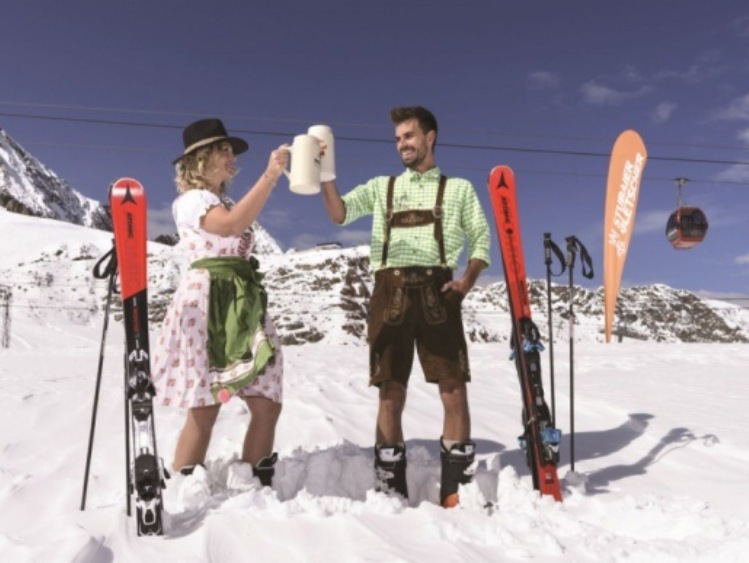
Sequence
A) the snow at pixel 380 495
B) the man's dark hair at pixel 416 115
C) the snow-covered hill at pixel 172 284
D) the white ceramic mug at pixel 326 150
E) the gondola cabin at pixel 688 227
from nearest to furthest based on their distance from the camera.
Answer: the snow at pixel 380 495 < the white ceramic mug at pixel 326 150 < the man's dark hair at pixel 416 115 < the gondola cabin at pixel 688 227 < the snow-covered hill at pixel 172 284

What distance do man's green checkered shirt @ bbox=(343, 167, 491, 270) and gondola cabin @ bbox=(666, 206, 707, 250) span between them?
50.4 ft

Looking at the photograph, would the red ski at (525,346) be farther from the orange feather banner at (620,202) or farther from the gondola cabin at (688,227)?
the gondola cabin at (688,227)

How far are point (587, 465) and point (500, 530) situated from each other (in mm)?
1824

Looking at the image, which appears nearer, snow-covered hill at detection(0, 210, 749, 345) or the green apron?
the green apron

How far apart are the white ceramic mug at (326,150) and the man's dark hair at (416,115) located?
23.3 inches

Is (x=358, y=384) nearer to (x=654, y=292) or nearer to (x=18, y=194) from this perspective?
(x=18, y=194)

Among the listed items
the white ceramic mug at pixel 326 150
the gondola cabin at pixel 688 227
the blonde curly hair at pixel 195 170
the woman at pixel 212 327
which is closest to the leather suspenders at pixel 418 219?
the white ceramic mug at pixel 326 150

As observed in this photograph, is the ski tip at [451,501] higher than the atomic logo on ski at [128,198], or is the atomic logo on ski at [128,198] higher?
the atomic logo on ski at [128,198]

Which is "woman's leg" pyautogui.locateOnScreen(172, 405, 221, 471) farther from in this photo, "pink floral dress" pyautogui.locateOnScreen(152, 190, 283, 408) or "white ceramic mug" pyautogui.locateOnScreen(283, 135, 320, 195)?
"white ceramic mug" pyautogui.locateOnScreen(283, 135, 320, 195)

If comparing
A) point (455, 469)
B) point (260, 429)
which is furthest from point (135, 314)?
point (455, 469)

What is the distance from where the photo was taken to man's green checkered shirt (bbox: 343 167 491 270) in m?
3.07

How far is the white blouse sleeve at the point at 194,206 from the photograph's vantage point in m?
2.66

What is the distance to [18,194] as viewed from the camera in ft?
548

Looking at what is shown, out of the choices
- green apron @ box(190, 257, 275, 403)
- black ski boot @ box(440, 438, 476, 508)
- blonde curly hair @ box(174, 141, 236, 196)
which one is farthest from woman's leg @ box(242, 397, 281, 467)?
blonde curly hair @ box(174, 141, 236, 196)
